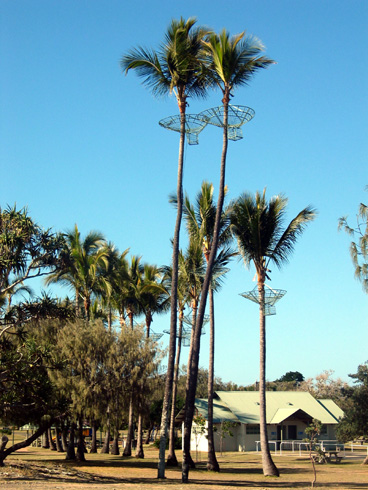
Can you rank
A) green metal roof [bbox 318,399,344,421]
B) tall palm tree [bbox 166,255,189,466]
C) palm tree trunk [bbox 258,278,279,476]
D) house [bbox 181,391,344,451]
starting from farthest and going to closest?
green metal roof [bbox 318,399,344,421] < house [bbox 181,391,344,451] < tall palm tree [bbox 166,255,189,466] < palm tree trunk [bbox 258,278,279,476]

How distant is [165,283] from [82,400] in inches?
395

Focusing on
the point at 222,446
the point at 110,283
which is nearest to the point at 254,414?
the point at 222,446

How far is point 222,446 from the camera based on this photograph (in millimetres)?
51625

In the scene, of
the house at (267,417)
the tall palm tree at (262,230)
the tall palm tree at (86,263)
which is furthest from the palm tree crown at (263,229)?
the house at (267,417)

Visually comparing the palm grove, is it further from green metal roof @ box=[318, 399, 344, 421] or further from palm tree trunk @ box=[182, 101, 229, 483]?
green metal roof @ box=[318, 399, 344, 421]

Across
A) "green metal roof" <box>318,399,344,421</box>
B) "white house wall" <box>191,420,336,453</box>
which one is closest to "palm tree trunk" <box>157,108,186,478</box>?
"white house wall" <box>191,420,336,453</box>

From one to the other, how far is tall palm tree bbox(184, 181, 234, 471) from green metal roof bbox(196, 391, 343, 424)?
2134 centimetres

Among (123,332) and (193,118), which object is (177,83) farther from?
(123,332)

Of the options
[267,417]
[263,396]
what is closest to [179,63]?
[263,396]

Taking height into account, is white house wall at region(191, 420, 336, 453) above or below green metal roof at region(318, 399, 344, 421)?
below

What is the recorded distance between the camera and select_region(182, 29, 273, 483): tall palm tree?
78.1 ft

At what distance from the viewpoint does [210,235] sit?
29734 millimetres

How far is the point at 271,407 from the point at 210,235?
29997mm

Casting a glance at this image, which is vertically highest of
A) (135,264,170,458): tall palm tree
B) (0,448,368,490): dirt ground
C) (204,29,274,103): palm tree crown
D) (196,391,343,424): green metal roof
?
(204,29,274,103): palm tree crown
